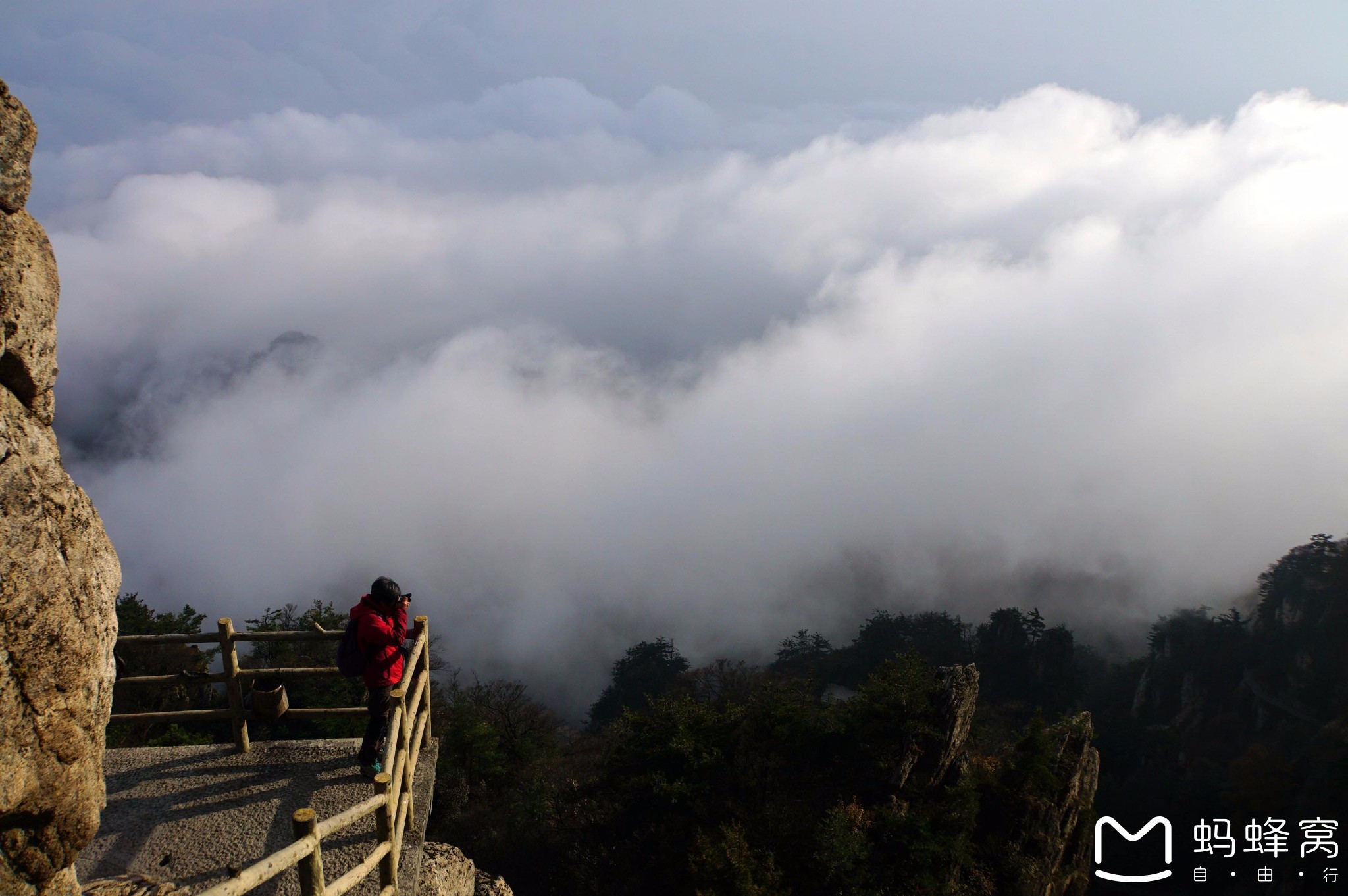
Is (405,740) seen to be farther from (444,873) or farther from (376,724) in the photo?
(444,873)

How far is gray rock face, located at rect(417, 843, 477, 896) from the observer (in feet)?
40.0

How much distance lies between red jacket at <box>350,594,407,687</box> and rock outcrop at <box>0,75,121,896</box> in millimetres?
2693

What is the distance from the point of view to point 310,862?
5297 mm

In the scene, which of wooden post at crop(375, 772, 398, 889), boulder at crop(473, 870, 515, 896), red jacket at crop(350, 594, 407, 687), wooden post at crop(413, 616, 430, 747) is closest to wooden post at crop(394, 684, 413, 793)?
red jacket at crop(350, 594, 407, 687)

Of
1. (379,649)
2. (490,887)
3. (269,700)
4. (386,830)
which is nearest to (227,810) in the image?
(269,700)

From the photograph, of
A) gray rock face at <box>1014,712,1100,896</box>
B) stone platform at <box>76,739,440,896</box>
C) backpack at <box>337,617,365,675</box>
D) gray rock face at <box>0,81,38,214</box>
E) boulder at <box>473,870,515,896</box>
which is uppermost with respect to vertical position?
gray rock face at <box>0,81,38,214</box>

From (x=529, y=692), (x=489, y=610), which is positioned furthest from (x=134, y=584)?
(x=529, y=692)

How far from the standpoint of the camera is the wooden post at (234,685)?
8531mm

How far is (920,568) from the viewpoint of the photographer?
154375 millimetres

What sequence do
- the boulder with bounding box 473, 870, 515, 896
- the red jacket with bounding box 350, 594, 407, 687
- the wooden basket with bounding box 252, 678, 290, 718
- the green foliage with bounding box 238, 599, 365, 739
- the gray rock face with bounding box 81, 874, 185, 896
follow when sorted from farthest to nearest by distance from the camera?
the green foliage with bounding box 238, 599, 365, 739 < the boulder with bounding box 473, 870, 515, 896 < the wooden basket with bounding box 252, 678, 290, 718 < the red jacket with bounding box 350, 594, 407, 687 < the gray rock face with bounding box 81, 874, 185, 896

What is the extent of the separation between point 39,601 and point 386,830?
3.56 metres

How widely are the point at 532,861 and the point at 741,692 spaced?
2420 centimetres

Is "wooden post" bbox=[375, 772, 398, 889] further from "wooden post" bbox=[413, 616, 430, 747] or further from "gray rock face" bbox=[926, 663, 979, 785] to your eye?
"gray rock face" bbox=[926, 663, 979, 785]

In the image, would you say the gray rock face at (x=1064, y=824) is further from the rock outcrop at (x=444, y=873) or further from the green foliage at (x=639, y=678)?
the green foliage at (x=639, y=678)
